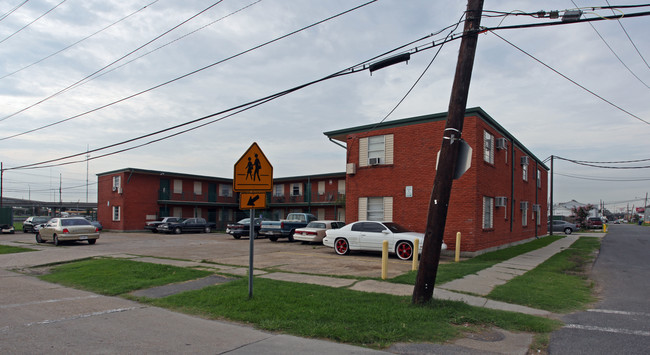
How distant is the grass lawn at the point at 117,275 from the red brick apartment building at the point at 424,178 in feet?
31.4

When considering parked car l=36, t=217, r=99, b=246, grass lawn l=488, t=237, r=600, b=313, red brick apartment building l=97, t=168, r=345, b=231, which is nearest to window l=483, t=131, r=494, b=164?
grass lawn l=488, t=237, r=600, b=313

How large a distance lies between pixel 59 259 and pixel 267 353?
45.5ft

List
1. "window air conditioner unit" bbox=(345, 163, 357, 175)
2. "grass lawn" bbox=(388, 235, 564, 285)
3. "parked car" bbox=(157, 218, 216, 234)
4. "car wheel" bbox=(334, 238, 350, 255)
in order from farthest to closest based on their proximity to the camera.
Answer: "parked car" bbox=(157, 218, 216, 234) → "window air conditioner unit" bbox=(345, 163, 357, 175) → "car wheel" bbox=(334, 238, 350, 255) → "grass lawn" bbox=(388, 235, 564, 285)

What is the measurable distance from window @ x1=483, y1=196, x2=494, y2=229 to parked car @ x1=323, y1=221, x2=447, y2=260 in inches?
118

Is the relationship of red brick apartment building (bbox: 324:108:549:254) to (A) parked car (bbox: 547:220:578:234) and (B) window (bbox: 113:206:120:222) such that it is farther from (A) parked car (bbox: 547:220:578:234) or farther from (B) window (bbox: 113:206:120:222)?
(B) window (bbox: 113:206:120:222)

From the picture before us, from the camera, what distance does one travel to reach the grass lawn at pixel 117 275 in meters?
10.1

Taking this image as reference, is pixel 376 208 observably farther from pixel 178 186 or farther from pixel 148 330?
pixel 178 186

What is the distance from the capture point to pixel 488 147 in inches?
732

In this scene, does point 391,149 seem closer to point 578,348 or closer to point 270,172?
point 270,172

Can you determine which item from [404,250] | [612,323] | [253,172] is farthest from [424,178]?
[253,172]

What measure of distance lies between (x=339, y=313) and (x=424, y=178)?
11.6 meters

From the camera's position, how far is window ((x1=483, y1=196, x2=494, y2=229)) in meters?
17.8

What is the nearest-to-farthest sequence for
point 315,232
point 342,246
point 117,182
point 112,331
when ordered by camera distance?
1. point 112,331
2. point 342,246
3. point 315,232
4. point 117,182

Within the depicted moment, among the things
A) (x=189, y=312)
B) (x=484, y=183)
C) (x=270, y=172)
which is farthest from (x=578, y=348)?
(x=484, y=183)
